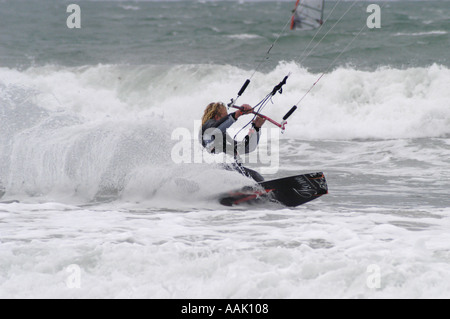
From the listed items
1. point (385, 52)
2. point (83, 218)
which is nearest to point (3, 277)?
point (83, 218)

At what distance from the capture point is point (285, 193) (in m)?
8.48

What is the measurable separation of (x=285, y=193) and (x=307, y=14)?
224 cm

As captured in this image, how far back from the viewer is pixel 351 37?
84.0 ft

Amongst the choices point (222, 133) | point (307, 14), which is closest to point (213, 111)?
point (222, 133)

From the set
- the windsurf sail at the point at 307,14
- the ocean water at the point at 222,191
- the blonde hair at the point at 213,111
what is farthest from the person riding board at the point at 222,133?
the windsurf sail at the point at 307,14

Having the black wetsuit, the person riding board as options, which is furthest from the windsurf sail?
the black wetsuit

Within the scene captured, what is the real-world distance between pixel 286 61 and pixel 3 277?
56.3 ft

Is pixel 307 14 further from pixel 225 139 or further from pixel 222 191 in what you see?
pixel 222 191

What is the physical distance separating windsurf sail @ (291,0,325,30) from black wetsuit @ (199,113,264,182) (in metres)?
1.42

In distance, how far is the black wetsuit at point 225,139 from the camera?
8.50 metres

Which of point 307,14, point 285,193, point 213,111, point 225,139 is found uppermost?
point 307,14

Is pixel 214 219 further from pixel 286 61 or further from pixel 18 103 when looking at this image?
pixel 286 61

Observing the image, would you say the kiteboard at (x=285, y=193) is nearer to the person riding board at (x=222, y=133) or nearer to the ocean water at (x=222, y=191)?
the ocean water at (x=222, y=191)
